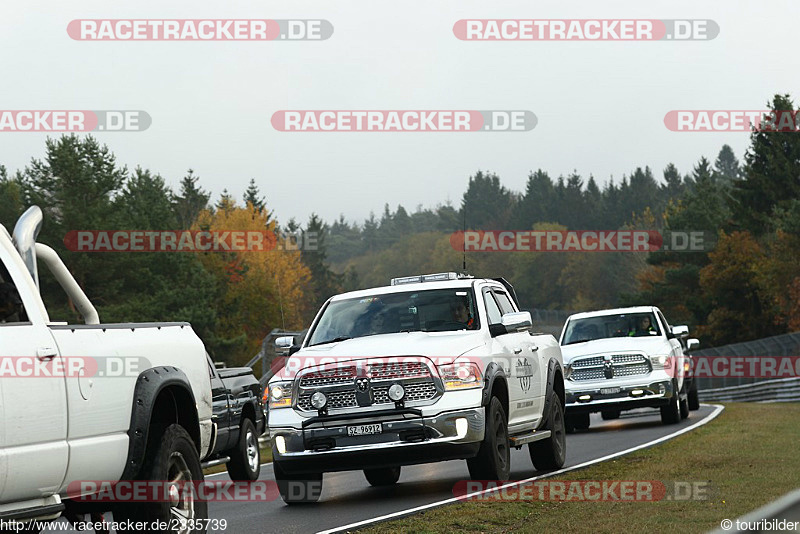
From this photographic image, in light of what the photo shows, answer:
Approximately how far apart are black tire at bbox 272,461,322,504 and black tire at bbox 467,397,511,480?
5.26 feet

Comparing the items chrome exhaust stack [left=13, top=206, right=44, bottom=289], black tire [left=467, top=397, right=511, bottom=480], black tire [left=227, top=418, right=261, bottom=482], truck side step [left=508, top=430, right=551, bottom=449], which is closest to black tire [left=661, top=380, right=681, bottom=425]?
black tire [left=227, top=418, right=261, bottom=482]

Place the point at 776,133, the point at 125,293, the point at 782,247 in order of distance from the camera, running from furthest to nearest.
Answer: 1. the point at 776,133
2. the point at 782,247
3. the point at 125,293

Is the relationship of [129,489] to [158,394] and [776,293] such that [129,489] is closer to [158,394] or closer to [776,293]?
[158,394]

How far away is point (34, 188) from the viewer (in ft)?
238

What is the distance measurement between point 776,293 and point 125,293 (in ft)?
130

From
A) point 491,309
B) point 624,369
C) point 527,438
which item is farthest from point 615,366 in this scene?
point 527,438

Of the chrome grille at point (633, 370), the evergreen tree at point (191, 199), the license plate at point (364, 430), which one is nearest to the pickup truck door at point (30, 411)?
the license plate at point (364, 430)

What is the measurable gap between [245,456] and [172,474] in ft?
31.5

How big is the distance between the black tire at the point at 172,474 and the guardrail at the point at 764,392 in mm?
35081

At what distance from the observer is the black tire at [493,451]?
43.2ft

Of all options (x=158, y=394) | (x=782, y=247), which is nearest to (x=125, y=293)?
(x=782, y=247)

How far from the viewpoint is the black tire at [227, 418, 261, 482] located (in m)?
17.9

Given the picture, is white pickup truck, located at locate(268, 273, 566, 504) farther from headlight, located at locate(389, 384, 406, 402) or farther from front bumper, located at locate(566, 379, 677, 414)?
front bumper, located at locate(566, 379, 677, 414)
